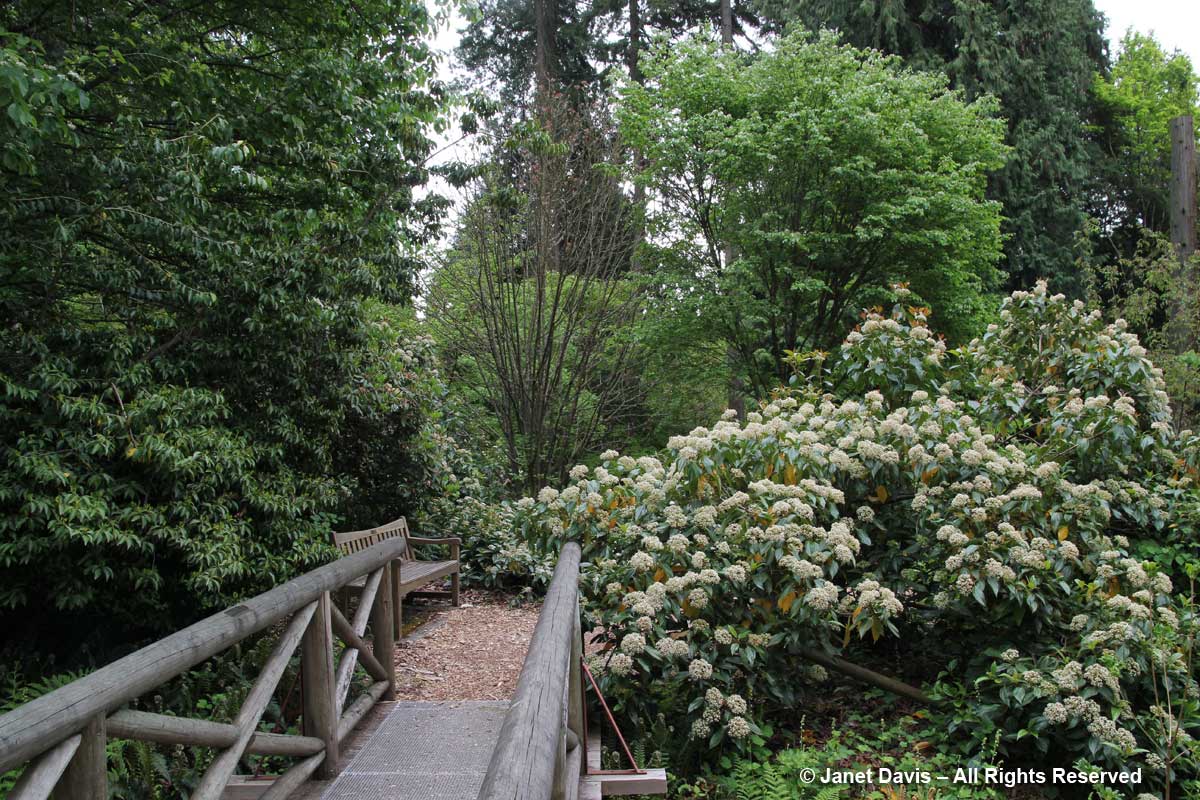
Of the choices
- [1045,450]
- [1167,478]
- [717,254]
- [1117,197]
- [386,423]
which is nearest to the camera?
[1045,450]

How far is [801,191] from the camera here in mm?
11648

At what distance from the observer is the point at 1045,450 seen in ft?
16.0

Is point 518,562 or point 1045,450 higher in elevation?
point 1045,450

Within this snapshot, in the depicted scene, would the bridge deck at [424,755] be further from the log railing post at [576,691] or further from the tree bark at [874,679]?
the tree bark at [874,679]

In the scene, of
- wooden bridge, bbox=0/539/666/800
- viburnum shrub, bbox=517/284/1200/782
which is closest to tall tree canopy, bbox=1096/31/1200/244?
viburnum shrub, bbox=517/284/1200/782

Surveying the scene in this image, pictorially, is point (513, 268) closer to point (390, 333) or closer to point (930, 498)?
point (390, 333)

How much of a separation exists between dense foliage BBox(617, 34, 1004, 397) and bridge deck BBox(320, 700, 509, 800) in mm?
8382

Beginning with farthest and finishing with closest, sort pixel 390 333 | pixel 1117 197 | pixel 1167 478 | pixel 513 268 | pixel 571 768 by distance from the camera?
pixel 1117 197 < pixel 513 268 < pixel 390 333 < pixel 1167 478 < pixel 571 768

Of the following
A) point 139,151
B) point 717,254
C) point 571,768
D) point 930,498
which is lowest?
point 571,768

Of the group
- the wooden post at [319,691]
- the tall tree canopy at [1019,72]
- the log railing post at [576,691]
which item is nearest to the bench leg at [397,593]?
the wooden post at [319,691]

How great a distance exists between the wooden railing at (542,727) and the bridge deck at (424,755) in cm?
58

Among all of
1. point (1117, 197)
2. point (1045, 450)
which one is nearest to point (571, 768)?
point (1045, 450)

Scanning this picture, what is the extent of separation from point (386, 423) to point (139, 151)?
10.9 ft

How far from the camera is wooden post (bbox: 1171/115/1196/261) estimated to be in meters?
13.9
